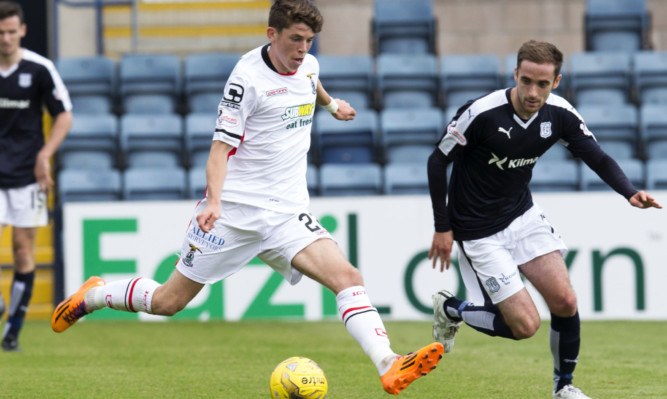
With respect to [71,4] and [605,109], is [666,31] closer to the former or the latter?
[605,109]

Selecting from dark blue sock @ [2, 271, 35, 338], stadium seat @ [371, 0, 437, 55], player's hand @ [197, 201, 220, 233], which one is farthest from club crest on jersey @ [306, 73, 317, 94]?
stadium seat @ [371, 0, 437, 55]

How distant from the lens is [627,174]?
10.3m

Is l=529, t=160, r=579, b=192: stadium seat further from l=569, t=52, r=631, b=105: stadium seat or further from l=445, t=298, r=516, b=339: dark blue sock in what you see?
l=445, t=298, r=516, b=339: dark blue sock

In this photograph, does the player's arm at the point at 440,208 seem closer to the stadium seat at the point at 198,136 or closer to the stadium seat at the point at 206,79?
the stadium seat at the point at 198,136

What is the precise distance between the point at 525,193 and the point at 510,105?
1.74 ft

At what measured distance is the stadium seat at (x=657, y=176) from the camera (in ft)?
33.9

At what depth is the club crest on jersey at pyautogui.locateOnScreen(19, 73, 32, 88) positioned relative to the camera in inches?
280

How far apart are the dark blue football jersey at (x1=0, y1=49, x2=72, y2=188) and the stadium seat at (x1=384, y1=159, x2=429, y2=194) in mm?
4086

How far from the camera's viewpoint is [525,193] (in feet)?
17.7

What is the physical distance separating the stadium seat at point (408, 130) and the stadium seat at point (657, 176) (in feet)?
7.55

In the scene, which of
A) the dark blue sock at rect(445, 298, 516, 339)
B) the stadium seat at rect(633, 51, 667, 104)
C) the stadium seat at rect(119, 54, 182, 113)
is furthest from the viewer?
the stadium seat at rect(119, 54, 182, 113)

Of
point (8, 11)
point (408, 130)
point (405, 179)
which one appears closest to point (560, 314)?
point (8, 11)

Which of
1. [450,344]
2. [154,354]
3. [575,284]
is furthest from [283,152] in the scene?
[575,284]

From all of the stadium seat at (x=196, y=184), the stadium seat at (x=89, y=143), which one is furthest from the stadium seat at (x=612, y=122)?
the stadium seat at (x=89, y=143)
